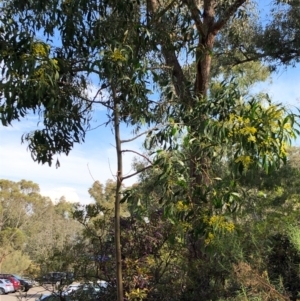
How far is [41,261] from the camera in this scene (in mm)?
4570

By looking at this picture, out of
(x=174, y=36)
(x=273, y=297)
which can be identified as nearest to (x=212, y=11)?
(x=174, y=36)

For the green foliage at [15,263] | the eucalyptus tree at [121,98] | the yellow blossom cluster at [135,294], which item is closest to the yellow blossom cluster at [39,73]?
the eucalyptus tree at [121,98]

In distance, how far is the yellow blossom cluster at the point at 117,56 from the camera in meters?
2.89

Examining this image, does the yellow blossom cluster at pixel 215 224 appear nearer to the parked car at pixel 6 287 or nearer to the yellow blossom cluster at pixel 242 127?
the yellow blossom cluster at pixel 242 127

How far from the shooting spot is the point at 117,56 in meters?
2.89

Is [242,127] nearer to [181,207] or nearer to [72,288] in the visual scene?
[181,207]

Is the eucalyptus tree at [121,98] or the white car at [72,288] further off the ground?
the eucalyptus tree at [121,98]

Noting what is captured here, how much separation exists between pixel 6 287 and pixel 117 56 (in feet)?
63.1

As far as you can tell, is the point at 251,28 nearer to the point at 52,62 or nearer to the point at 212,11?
the point at 212,11

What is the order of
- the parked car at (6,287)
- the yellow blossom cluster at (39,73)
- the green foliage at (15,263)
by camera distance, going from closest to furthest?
the yellow blossom cluster at (39,73)
the parked car at (6,287)
the green foliage at (15,263)

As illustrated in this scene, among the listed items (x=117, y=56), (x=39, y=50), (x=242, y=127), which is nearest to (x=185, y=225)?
(x=242, y=127)

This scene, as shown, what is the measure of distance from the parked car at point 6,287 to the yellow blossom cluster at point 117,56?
61.4 ft

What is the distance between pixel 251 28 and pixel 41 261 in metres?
5.53

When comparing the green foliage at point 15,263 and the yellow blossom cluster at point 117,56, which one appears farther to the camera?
the green foliage at point 15,263
